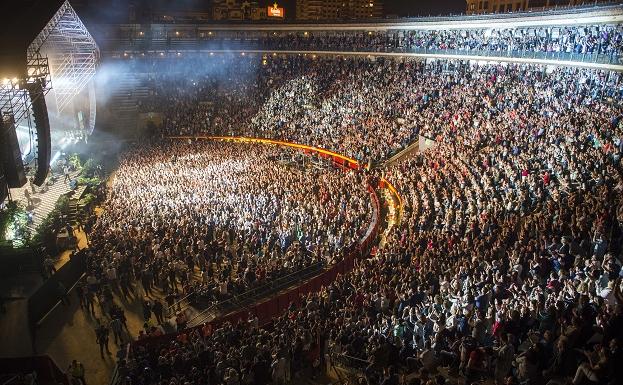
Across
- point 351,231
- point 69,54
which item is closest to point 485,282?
point 351,231

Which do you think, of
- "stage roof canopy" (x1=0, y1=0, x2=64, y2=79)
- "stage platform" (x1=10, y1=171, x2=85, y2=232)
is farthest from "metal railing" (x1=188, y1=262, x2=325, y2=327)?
"stage platform" (x1=10, y1=171, x2=85, y2=232)

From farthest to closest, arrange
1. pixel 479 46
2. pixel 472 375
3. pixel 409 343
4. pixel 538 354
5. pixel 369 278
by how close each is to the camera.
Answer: pixel 479 46 → pixel 369 278 → pixel 409 343 → pixel 472 375 → pixel 538 354

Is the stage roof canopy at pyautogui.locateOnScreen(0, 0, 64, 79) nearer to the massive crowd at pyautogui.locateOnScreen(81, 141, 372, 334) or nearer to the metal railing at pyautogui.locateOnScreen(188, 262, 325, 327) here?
the massive crowd at pyautogui.locateOnScreen(81, 141, 372, 334)

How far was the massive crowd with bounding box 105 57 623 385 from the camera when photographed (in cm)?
875

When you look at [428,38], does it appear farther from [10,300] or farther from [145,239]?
[10,300]

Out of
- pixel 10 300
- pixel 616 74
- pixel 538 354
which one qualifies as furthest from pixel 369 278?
pixel 616 74

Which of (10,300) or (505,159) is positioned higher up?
(505,159)

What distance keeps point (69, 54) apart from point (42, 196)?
8.72 metres

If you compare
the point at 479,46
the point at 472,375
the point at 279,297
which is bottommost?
the point at 279,297

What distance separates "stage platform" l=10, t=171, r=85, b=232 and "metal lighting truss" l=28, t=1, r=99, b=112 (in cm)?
480

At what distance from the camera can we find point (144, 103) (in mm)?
46719

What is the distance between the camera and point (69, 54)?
1122 inches

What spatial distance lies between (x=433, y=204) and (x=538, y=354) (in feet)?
41.2

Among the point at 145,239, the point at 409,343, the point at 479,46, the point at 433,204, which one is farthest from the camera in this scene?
the point at 479,46
